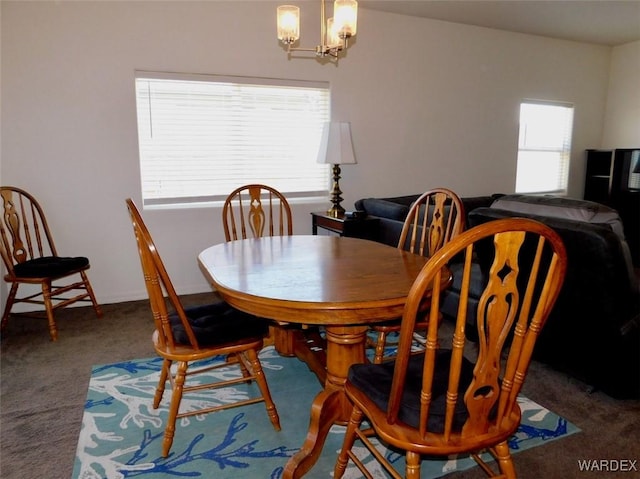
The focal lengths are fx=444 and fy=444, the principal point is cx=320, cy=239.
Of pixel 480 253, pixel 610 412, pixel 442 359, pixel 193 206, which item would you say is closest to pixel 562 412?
pixel 610 412

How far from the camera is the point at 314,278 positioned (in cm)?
167

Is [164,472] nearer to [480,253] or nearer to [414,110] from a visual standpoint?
[480,253]

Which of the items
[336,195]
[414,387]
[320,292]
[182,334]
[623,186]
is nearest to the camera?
[414,387]

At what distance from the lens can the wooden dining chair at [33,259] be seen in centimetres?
287

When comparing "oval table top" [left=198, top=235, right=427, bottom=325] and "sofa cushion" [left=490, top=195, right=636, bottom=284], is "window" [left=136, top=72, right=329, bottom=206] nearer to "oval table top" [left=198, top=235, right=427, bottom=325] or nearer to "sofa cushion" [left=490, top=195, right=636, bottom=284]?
"oval table top" [left=198, top=235, right=427, bottom=325]

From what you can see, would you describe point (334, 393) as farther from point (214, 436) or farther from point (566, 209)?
point (566, 209)

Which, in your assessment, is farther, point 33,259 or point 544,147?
point 544,147

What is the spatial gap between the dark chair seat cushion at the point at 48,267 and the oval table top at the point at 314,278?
1.36 meters

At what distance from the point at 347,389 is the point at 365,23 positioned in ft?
12.2

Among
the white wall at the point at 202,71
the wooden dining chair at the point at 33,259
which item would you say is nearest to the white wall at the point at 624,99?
the white wall at the point at 202,71

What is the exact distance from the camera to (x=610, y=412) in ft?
6.75

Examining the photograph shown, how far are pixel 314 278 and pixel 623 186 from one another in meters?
5.00

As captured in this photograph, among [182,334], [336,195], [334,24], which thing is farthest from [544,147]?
[182,334]

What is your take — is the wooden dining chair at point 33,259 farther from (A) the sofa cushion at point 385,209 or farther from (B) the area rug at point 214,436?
(A) the sofa cushion at point 385,209
